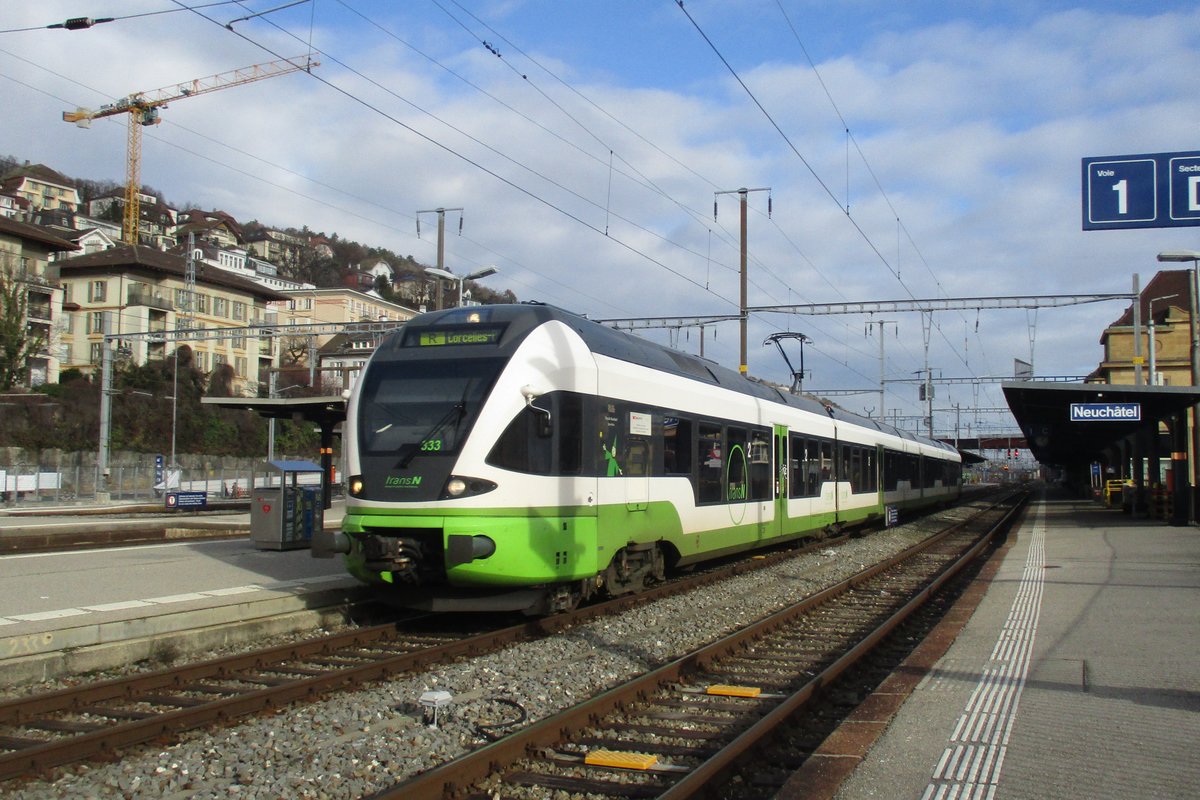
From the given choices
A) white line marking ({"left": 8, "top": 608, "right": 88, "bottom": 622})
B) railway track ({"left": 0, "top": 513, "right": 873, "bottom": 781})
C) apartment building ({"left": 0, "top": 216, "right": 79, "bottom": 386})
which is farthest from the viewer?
apartment building ({"left": 0, "top": 216, "right": 79, "bottom": 386})

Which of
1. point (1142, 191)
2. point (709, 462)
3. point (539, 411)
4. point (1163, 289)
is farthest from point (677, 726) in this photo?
point (1163, 289)

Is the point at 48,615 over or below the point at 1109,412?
below

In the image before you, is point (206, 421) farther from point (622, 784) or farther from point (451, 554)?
point (622, 784)

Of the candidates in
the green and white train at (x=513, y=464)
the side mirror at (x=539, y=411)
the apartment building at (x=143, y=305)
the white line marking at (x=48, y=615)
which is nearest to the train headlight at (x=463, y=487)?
the green and white train at (x=513, y=464)

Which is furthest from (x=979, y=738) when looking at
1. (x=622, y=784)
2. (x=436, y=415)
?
(x=436, y=415)

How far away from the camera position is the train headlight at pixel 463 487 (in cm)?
941

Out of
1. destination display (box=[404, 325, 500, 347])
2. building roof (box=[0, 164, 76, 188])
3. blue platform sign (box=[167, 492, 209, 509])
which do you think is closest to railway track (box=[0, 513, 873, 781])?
destination display (box=[404, 325, 500, 347])

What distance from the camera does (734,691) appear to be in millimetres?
7773

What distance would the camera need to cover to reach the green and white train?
31.2 feet

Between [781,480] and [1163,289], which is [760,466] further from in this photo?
[1163,289]

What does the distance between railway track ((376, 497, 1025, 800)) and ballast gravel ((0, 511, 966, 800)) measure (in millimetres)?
420

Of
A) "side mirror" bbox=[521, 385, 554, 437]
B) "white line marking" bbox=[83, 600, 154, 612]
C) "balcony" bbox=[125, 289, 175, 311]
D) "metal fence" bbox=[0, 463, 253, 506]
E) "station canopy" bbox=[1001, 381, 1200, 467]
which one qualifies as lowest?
"white line marking" bbox=[83, 600, 154, 612]

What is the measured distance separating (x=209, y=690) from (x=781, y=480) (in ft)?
37.8

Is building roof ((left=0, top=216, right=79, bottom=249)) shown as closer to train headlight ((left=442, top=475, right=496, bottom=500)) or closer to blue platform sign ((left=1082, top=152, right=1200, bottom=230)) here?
train headlight ((left=442, top=475, right=496, bottom=500))
